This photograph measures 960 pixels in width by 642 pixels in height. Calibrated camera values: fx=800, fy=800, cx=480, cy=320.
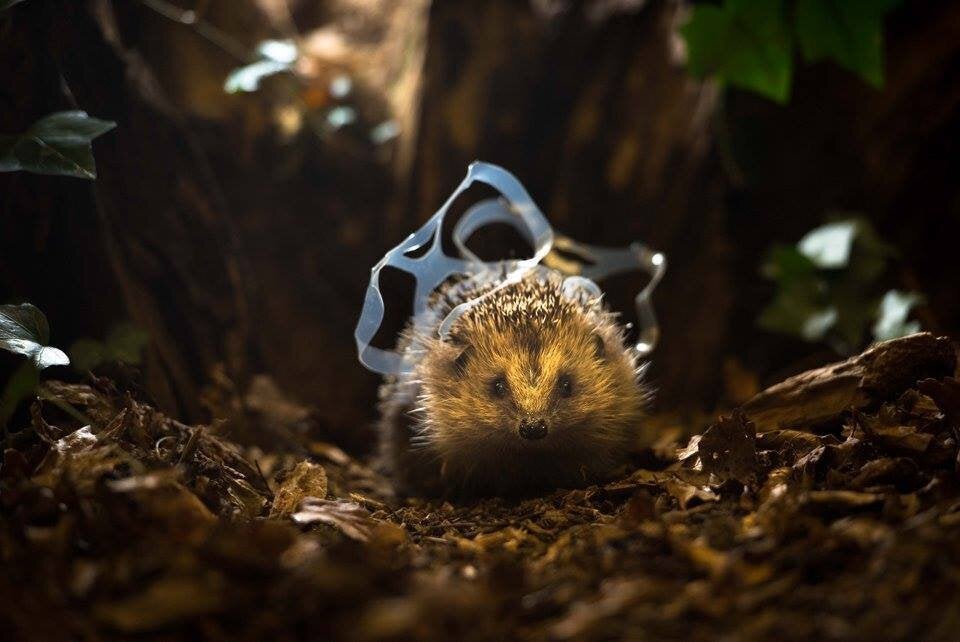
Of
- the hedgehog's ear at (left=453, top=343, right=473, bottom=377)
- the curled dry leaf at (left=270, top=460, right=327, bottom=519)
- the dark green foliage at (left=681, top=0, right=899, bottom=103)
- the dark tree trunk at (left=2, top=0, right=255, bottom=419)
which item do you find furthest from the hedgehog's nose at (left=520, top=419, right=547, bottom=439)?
the dark green foliage at (left=681, top=0, right=899, bottom=103)

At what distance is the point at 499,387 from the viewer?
4535mm

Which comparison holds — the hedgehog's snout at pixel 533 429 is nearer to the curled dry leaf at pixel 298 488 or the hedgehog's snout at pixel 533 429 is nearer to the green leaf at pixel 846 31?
the curled dry leaf at pixel 298 488

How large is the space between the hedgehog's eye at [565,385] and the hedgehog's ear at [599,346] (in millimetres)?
285

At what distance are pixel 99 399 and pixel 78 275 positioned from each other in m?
0.84

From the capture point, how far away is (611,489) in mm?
3947

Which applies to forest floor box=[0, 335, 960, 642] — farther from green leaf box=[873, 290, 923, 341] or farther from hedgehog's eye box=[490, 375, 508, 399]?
green leaf box=[873, 290, 923, 341]

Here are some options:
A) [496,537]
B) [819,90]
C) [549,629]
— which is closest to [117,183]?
[496,537]

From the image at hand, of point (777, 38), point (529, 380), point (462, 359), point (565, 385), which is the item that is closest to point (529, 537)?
point (529, 380)

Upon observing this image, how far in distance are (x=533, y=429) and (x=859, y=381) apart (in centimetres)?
163

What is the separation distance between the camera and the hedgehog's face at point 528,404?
4430 mm

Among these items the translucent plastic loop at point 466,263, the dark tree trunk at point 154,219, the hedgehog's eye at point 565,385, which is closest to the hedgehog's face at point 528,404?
the hedgehog's eye at point 565,385

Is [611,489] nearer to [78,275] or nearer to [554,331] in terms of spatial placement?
[554,331]

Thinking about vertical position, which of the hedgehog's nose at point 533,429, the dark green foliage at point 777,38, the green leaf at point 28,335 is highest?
the dark green foliage at point 777,38

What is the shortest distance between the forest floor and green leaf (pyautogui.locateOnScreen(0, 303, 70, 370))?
257 mm
